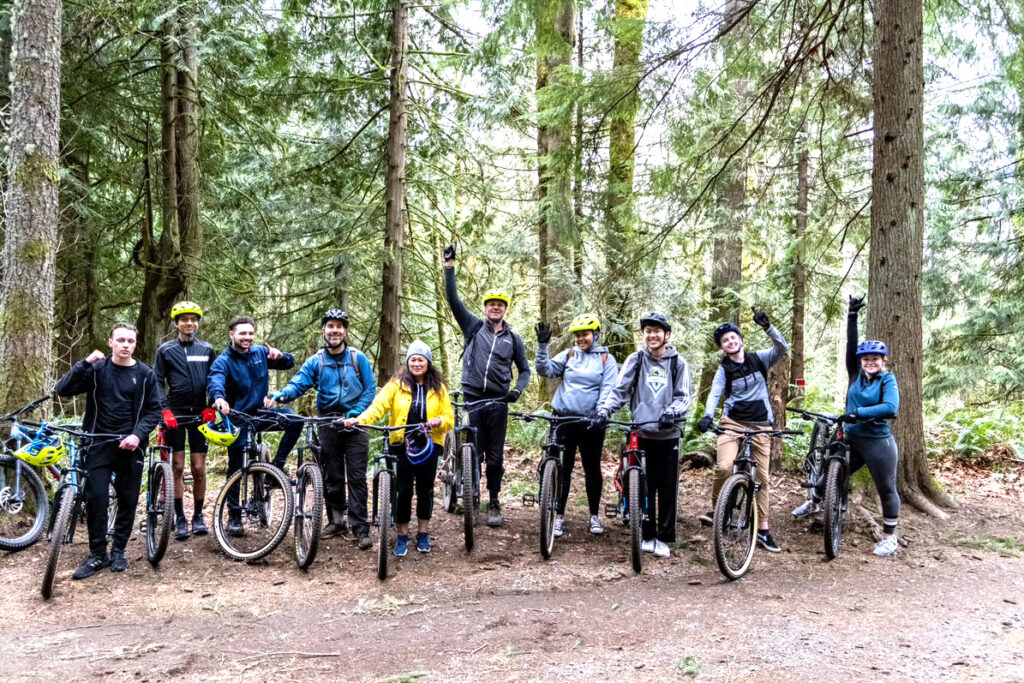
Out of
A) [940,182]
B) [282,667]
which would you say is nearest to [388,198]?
[282,667]

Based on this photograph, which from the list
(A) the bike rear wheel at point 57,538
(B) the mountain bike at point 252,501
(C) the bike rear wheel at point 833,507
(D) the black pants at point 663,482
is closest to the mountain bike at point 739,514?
(D) the black pants at point 663,482

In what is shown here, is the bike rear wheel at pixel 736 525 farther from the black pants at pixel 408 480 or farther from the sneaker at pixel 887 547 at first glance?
the black pants at pixel 408 480

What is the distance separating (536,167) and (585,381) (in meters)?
7.07

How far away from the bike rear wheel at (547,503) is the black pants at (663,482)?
2.68ft

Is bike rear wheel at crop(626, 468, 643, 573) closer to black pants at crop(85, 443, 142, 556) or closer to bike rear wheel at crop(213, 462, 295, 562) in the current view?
bike rear wheel at crop(213, 462, 295, 562)

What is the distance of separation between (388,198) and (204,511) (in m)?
4.88

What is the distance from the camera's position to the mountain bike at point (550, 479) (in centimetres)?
576

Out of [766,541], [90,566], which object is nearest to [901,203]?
[766,541]

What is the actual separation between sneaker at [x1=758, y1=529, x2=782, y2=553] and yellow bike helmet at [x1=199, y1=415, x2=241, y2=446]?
4.68 meters

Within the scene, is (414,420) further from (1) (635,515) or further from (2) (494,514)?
(1) (635,515)

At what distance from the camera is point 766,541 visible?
615cm

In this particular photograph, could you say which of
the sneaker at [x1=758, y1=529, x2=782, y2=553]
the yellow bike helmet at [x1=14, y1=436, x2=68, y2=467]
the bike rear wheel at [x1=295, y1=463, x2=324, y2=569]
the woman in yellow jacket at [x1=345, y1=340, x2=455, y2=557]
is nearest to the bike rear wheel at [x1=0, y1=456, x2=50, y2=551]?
the yellow bike helmet at [x1=14, y1=436, x2=68, y2=467]

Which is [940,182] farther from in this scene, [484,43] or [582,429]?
[582,429]

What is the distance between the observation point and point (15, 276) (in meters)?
6.26
